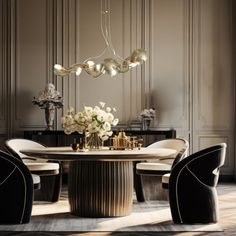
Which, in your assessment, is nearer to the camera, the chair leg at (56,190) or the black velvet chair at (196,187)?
the black velvet chair at (196,187)

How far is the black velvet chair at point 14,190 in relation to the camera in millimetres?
3816

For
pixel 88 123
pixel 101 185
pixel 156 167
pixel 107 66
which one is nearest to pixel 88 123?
pixel 88 123

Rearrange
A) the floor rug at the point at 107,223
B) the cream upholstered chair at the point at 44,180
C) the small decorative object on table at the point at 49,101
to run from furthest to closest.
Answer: the small decorative object on table at the point at 49,101, the cream upholstered chair at the point at 44,180, the floor rug at the point at 107,223

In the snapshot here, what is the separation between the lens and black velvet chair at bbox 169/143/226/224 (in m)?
3.86

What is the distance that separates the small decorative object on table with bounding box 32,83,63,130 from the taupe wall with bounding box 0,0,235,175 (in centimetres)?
25

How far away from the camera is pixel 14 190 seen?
12.6ft

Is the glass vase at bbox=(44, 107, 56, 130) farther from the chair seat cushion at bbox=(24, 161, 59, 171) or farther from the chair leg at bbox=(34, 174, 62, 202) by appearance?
the chair seat cushion at bbox=(24, 161, 59, 171)

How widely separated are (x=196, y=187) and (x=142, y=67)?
278 centimetres

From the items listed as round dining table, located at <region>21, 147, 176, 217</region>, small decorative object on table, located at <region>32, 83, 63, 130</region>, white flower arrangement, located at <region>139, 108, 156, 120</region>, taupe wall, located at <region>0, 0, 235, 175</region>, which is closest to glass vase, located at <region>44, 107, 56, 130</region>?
small decorative object on table, located at <region>32, 83, 63, 130</region>

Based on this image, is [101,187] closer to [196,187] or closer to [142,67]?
[196,187]

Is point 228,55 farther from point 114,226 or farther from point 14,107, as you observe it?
point 114,226

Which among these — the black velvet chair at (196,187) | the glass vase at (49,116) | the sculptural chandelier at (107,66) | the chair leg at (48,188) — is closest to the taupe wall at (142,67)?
the glass vase at (49,116)

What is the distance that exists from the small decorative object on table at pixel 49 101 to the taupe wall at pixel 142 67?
0.25 m

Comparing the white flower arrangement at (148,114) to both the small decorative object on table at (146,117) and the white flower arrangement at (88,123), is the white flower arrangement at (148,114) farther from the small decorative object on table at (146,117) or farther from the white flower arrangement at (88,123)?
the white flower arrangement at (88,123)
